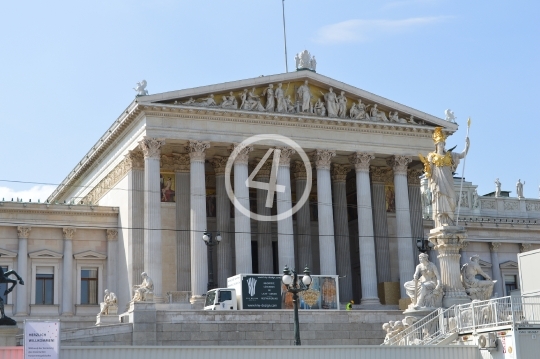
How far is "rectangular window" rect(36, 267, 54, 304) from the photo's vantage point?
5738cm

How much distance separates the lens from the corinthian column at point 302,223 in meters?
A: 61.6

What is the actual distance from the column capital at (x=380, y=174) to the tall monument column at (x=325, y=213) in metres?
6.14

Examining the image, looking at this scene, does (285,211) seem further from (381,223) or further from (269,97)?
(381,223)

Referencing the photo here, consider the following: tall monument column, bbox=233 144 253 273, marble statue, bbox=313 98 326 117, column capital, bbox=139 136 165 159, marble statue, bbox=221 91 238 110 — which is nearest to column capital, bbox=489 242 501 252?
marble statue, bbox=313 98 326 117

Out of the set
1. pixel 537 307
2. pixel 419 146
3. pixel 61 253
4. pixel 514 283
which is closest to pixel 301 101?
pixel 419 146

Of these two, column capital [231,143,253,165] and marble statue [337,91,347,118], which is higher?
marble statue [337,91,347,118]

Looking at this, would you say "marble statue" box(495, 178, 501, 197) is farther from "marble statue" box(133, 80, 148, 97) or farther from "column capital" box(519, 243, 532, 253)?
"marble statue" box(133, 80, 148, 97)

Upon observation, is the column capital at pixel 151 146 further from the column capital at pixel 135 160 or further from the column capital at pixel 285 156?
the column capital at pixel 285 156

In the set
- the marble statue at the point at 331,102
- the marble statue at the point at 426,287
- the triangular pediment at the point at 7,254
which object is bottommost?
the marble statue at the point at 426,287

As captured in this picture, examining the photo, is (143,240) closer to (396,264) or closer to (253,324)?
(253,324)

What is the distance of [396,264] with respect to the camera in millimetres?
64062

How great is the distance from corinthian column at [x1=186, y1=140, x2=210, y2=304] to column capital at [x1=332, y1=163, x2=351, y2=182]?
11396 mm

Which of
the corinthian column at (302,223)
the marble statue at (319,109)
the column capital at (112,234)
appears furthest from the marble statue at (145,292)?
the marble statue at (319,109)

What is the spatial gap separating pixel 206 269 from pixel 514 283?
2861cm
